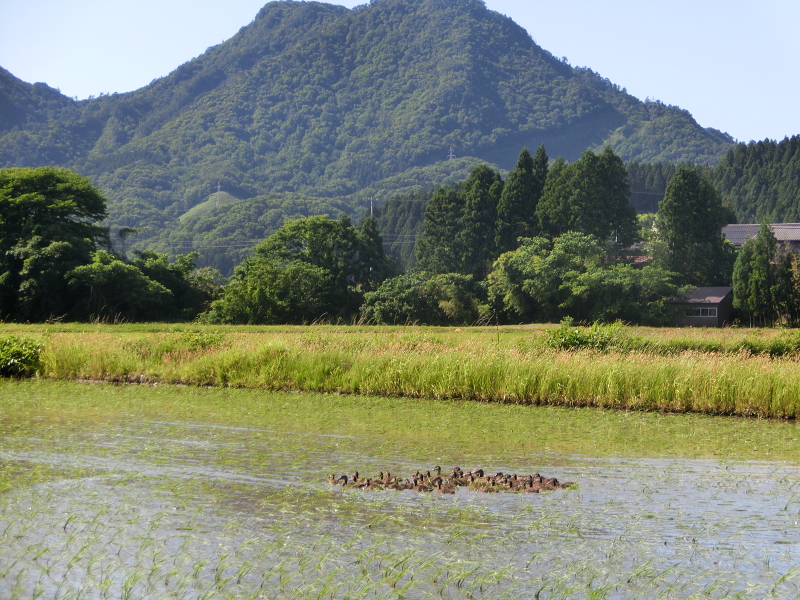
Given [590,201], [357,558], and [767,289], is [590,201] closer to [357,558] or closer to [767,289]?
[767,289]

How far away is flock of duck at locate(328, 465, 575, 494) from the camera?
35.3 ft

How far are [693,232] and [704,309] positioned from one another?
29.6ft

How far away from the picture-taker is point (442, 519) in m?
9.53

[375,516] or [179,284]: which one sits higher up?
[179,284]

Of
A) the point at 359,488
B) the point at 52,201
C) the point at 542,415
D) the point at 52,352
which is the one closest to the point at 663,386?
the point at 542,415

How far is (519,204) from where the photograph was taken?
72.7 m

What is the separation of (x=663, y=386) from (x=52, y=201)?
2002 inches

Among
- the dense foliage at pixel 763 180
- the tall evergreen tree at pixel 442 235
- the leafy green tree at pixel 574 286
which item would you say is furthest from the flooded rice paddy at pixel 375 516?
the dense foliage at pixel 763 180

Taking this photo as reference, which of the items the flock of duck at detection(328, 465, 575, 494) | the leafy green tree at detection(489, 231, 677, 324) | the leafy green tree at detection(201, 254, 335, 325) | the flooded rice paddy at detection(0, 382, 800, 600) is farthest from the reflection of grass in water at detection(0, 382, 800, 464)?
the leafy green tree at detection(489, 231, 677, 324)

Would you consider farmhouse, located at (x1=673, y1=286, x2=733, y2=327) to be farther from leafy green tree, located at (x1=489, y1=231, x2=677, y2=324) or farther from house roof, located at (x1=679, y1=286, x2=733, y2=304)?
leafy green tree, located at (x1=489, y1=231, x2=677, y2=324)

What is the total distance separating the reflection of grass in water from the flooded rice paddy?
0.36 feet

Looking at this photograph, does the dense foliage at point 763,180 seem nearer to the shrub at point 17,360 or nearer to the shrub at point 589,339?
the shrub at point 589,339

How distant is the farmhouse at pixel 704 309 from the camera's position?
61.9m

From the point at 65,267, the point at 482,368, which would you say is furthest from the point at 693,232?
Result: the point at 482,368
